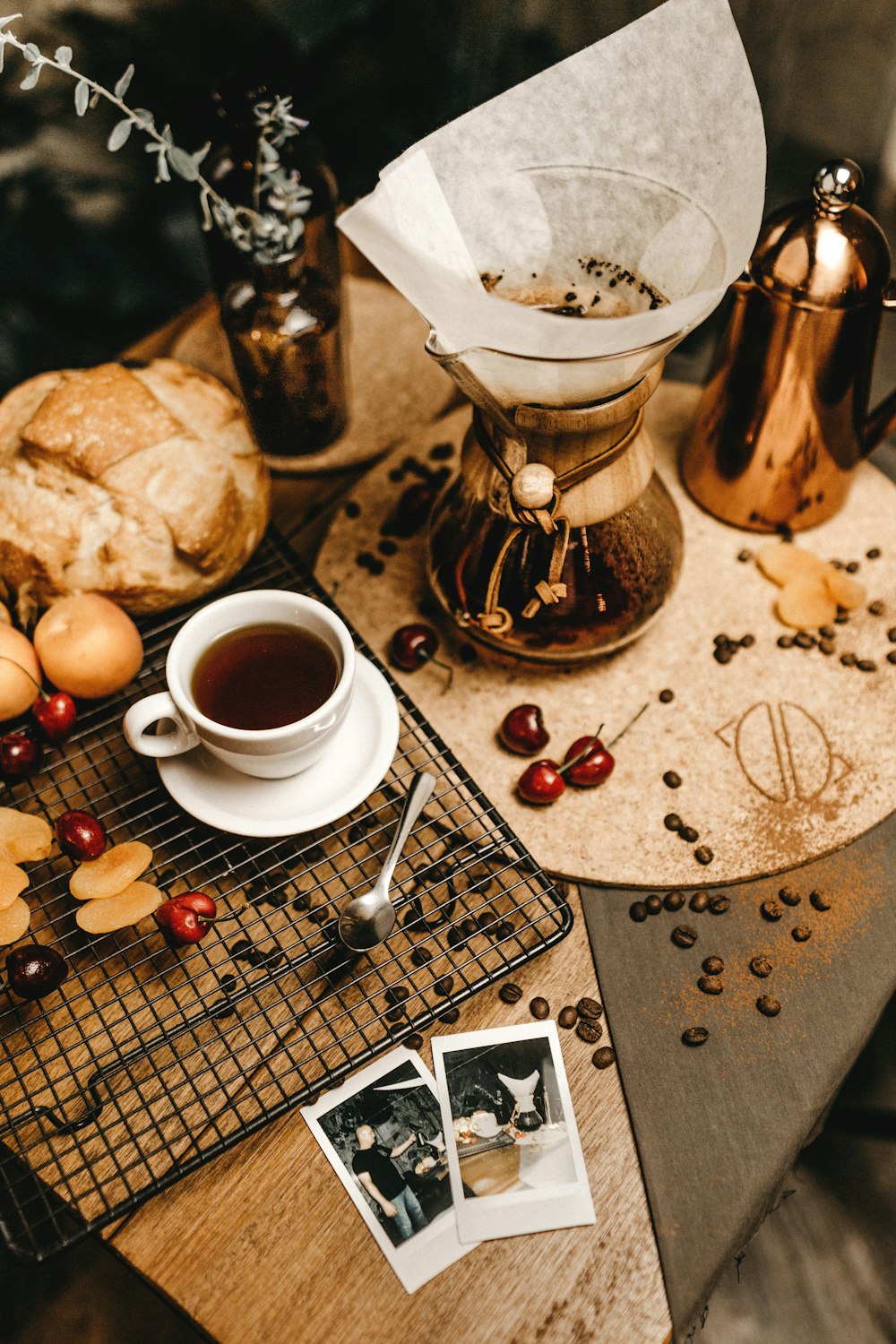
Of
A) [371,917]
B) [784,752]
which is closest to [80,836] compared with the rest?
[371,917]

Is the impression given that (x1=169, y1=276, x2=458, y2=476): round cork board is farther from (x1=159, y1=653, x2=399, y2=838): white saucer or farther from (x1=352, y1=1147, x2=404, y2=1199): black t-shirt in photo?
(x1=352, y1=1147, x2=404, y2=1199): black t-shirt in photo

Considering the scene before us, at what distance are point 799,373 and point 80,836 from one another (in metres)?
0.96

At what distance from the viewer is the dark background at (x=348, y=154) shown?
133cm

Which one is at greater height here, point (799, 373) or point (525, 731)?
point (799, 373)

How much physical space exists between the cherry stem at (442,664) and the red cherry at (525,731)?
0.10 metres

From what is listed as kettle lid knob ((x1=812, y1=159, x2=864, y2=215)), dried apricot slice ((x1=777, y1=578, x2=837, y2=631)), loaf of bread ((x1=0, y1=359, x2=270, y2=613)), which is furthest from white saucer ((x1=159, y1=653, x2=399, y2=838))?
kettle lid knob ((x1=812, y1=159, x2=864, y2=215))

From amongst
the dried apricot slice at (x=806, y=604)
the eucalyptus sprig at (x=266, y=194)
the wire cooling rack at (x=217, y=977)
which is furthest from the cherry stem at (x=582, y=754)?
the eucalyptus sprig at (x=266, y=194)

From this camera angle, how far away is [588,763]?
1.06 meters

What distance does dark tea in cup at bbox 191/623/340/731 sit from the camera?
3.07 feet

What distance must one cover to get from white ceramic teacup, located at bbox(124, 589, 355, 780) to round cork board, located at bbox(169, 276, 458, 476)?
1.61ft

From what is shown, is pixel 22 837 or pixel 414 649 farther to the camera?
pixel 414 649

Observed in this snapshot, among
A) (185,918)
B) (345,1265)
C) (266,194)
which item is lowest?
(345,1265)

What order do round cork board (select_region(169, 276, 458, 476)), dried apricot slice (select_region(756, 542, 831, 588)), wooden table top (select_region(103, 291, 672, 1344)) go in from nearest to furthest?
wooden table top (select_region(103, 291, 672, 1344)) → dried apricot slice (select_region(756, 542, 831, 588)) → round cork board (select_region(169, 276, 458, 476))

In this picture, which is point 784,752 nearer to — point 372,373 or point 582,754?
point 582,754
